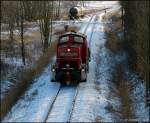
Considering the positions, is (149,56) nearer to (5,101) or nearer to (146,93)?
(146,93)

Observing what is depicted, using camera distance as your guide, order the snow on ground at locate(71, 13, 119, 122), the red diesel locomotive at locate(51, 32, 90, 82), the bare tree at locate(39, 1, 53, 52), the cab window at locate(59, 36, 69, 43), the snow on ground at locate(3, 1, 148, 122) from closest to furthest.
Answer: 1. the snow on ground at locate(71, 13, 119, 122)
2. the snow on ground at locate(3, 1, 148, 122)
3. the red diesel locomotive at locate(51, 32, 90, 82)
4. the cab window at locate(59, 36, 69, 43)
5. the bare tree at locate(39, 1, 53, 52)

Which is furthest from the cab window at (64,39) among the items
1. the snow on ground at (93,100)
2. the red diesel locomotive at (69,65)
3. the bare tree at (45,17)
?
the bare tree at (45,17)

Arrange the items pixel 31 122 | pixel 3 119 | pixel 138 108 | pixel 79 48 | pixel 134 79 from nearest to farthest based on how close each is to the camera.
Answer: pixel 31 122 → pixel 3 119 → pixel 138 108 → pixel 79 48 → pixel 134 79

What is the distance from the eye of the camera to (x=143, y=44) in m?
27.1

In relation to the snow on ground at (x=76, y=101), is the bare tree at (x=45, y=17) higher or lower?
higher

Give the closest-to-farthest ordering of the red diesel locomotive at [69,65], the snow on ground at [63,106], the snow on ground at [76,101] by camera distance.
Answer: the snow on ground at [63,106]
the snow on ground at [76,101]
the red diesel locomotive at [69,65]

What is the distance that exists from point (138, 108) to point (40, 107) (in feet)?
16.7

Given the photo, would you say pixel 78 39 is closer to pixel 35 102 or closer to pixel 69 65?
pixel 69 65

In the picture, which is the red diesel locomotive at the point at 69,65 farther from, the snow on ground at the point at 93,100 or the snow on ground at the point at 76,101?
the snow on ground at the point at 93,100

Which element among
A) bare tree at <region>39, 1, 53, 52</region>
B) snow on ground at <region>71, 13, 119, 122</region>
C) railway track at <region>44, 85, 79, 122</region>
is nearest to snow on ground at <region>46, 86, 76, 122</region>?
railway track at <region>44, 85, 79, 122</region>

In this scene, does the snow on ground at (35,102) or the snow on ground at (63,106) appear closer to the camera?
the snow on ground at (63,106)

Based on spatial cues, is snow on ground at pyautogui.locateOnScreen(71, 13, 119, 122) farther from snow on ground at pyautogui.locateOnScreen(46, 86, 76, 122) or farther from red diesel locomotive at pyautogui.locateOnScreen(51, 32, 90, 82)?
red diesel locomotive at pyautogui.locateOnScreen(51, 32, 90, 82)

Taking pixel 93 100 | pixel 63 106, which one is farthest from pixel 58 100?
pixel 93 100

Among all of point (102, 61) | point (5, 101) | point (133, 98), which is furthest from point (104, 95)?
point (102, 61)
